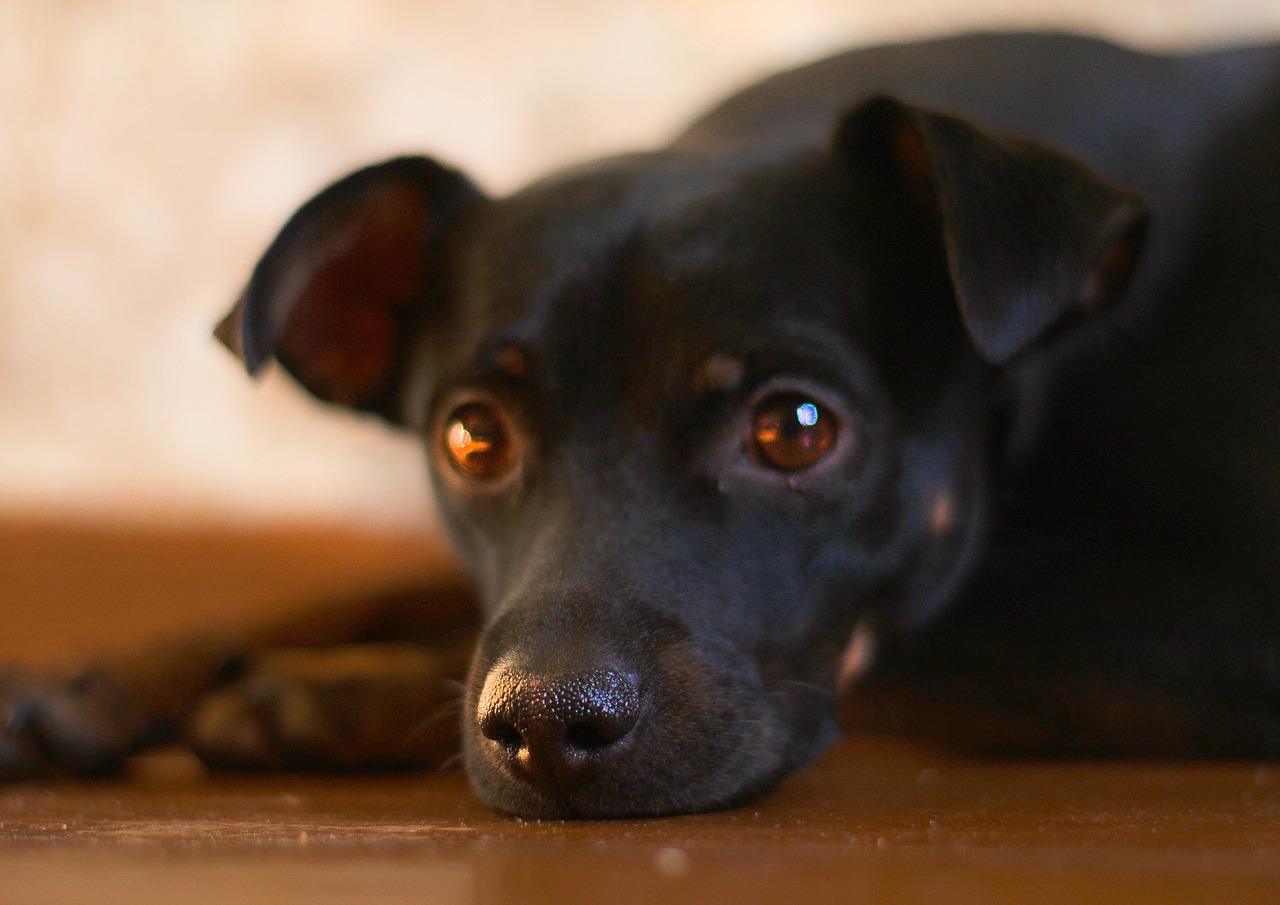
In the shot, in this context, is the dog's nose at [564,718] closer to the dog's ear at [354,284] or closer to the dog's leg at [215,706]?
the dog's leg at [215,706]

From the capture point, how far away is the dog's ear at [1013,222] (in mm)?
1308

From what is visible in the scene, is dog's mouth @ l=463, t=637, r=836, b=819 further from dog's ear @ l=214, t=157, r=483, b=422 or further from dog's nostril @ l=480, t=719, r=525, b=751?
dog's ear @ l=214, t=157, r=483, b=422

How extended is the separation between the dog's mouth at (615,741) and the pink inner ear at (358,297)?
2.45 ft

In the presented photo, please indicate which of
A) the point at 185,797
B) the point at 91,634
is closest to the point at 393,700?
the point at 185,797

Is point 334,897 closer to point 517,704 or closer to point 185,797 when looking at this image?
point 517,704

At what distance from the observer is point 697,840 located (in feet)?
2.83

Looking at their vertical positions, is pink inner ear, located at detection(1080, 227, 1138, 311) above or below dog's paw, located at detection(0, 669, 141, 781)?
above

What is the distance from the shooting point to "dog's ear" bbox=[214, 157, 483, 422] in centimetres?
151

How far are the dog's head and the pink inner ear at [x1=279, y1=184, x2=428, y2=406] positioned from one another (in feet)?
0.05

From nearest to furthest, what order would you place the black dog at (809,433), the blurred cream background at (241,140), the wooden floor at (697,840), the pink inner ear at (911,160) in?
the wooden floor at (697,840), the black dog at (809,433), the pink inner ear at (911,160), the blurred cream background at (241,140)

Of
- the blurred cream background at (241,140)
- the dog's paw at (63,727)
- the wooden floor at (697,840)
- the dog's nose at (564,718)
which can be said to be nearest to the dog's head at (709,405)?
the dog's nose at (564,718)

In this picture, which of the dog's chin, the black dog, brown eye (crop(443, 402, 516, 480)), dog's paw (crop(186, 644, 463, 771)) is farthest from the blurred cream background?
the dog's chin

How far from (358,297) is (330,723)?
615mm

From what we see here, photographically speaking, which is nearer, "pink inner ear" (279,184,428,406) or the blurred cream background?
"pink inner ear" (279,184,428,406)
